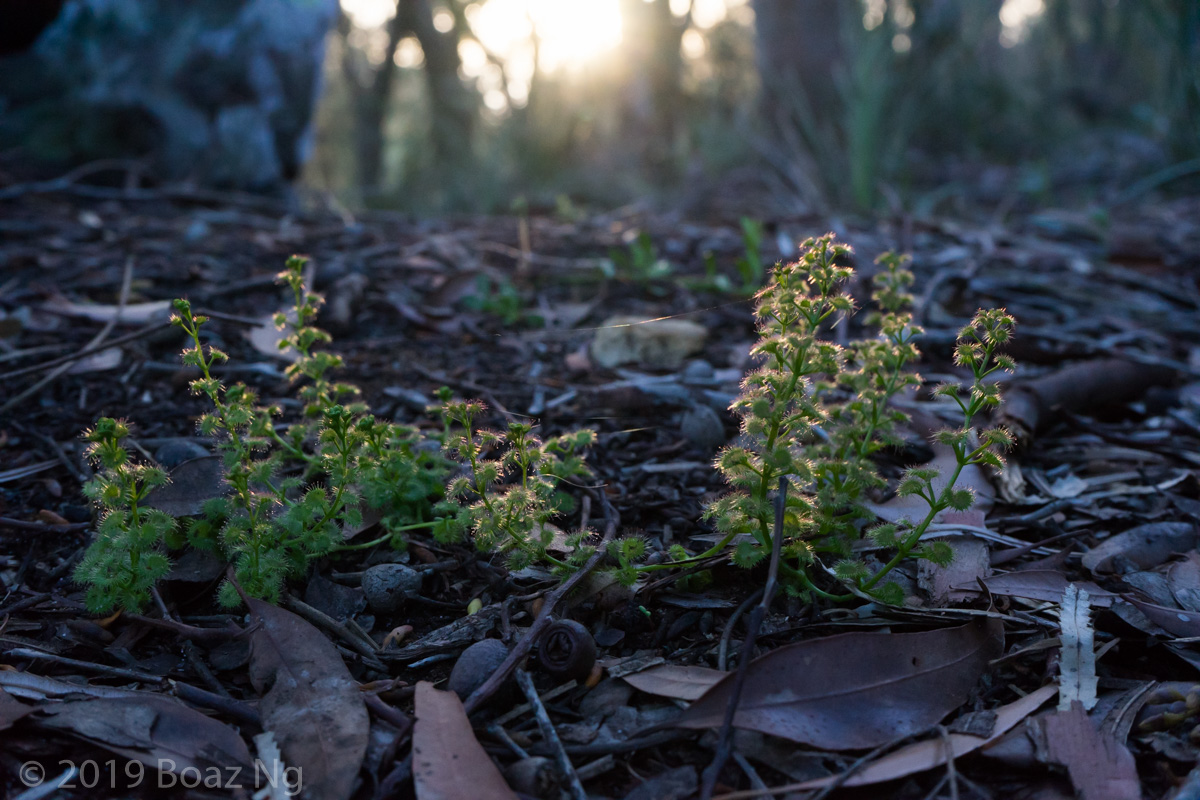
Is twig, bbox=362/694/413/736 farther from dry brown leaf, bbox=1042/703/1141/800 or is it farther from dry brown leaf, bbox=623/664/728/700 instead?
dry brown leaf, bbox=1042/703/1141/800

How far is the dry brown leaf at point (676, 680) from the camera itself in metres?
1.27

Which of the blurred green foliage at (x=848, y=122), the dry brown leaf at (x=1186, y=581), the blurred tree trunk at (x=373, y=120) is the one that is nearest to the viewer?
the dry brown leaf at (x=1186, y=581)

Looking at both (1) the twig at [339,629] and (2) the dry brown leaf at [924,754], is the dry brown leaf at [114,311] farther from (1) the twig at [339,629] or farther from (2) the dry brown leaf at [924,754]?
(2) the dry brown leaf at [924,754]

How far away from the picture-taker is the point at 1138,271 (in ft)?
11.7

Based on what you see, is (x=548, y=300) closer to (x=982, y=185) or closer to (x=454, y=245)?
(x=454, y=245)

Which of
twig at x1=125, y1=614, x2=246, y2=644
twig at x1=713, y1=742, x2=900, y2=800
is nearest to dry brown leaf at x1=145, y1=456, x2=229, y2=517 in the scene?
twig at x1=125, y1=614, x2=246, y2=644

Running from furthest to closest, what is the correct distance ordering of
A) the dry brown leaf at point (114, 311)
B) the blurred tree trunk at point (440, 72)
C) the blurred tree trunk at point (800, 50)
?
the blurred tree trunk at point (440, 72)
the blurred tree trunk at point (800, 50)
the dry brown leaf at point (114, 311)

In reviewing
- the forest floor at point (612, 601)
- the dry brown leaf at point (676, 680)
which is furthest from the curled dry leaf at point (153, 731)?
the dry brown leaf at point (676, 680)

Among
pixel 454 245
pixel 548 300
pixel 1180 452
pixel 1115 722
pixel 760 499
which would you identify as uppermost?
pixel 454 245

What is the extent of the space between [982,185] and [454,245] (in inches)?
205

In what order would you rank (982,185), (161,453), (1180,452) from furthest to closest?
(982,185) < (1180,452) < (161,453)

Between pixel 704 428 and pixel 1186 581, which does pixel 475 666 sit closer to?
pixel 704 428

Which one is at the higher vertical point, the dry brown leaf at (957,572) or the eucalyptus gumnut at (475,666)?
the dry brown leaf at (957,572)

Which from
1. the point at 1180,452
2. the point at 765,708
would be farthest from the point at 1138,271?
the point at 765,708
